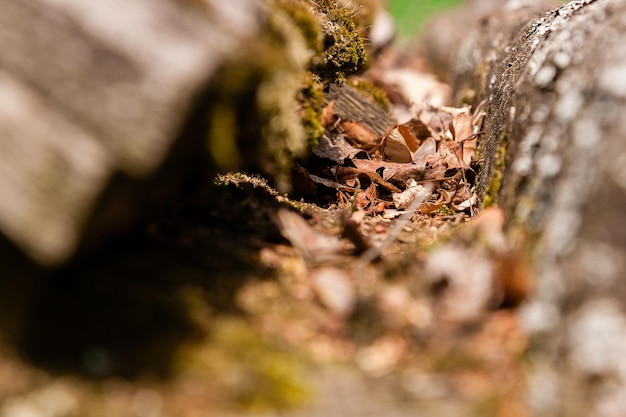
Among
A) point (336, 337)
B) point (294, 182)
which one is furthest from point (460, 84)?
point (336, 337)

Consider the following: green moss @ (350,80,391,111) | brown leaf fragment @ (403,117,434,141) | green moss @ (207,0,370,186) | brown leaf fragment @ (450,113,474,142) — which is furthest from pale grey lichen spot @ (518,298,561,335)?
green moss @ (350,80,391,111)

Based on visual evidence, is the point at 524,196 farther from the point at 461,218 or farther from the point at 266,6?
the point at 266,6

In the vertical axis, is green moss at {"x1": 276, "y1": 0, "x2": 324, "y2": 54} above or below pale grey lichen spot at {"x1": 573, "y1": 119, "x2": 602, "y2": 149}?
above

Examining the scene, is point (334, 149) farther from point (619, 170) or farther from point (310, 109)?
point (619, 170)

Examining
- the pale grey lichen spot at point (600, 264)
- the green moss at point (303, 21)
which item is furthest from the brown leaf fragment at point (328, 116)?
the pale grey lichen spot at point (600, 264)

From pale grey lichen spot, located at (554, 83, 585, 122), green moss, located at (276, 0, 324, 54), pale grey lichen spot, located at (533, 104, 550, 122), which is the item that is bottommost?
pale grey lichen spot, located at (554, 83, 585, 122)

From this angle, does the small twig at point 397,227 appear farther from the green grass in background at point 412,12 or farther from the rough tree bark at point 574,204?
the green grass in background at point 412,12

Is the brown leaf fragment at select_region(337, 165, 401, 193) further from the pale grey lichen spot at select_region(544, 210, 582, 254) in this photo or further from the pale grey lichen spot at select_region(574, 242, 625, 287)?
the pale grey lichen spot at select_region(574, 242, 625, 287)

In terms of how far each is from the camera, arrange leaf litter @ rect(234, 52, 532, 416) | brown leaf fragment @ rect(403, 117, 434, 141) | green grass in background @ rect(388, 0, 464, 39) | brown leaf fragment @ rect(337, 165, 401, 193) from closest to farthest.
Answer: leaf litter @ rect(234, 52, 532, 416), brown leaf fragment @ rect(337, 165, 401, 193), brown leaf fragment @ rect(403, 117, 434, 141), green grass in background @ rect(388, 0, 464, 39)
